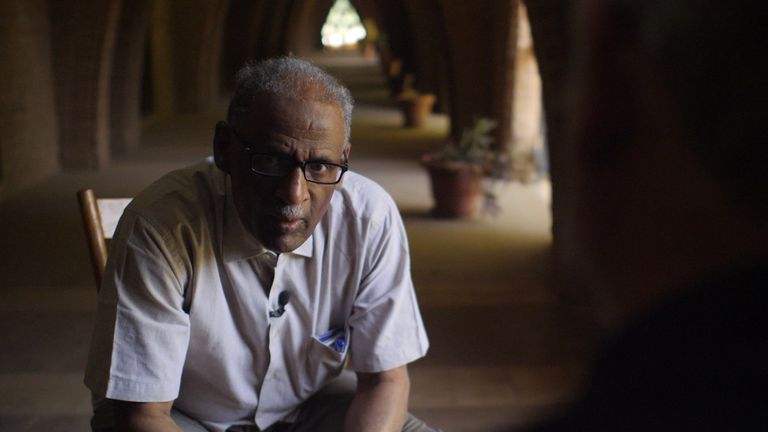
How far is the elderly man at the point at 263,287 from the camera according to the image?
2.00 metres

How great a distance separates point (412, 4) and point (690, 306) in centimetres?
1595

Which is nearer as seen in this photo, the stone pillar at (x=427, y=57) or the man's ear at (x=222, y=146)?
the man's ear at (x=222, y=146)

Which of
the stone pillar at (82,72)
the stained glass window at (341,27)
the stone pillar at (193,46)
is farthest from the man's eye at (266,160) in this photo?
the stained glass window at (341,27)

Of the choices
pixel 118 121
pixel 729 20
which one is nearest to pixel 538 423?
pixel 729 20

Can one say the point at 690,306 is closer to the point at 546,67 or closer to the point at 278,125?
the point at 278,125

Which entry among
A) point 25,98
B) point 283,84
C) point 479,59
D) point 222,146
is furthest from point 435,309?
point 479,59

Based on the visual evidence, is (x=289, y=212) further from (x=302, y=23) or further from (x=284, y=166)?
(x=302, y=23)

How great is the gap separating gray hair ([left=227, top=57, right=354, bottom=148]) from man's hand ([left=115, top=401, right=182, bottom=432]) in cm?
66

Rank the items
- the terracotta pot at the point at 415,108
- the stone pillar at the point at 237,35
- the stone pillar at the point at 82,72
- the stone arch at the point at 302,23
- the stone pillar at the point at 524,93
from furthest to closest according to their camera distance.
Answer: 1. the stone arch at the point at 302,23
2. the stone pillar at the point at 237,35
3. the terracotta pot at the point at 415,108
4. the stone pillar at the point at 524,93
5. the stone pillar at the point at 82,72

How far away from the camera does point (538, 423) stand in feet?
1.61

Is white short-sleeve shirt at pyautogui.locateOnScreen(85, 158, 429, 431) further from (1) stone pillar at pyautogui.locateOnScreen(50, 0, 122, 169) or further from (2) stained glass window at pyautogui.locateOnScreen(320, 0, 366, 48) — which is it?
(2) stained glass window at pyautogui.locateOnScreen(320, 0, 366, 48)

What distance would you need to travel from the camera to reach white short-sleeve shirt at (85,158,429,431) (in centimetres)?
199

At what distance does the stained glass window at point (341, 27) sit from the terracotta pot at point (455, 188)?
34333 mm

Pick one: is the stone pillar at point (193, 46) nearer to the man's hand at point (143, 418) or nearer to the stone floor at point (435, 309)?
the stone floor at point (435, 309)
